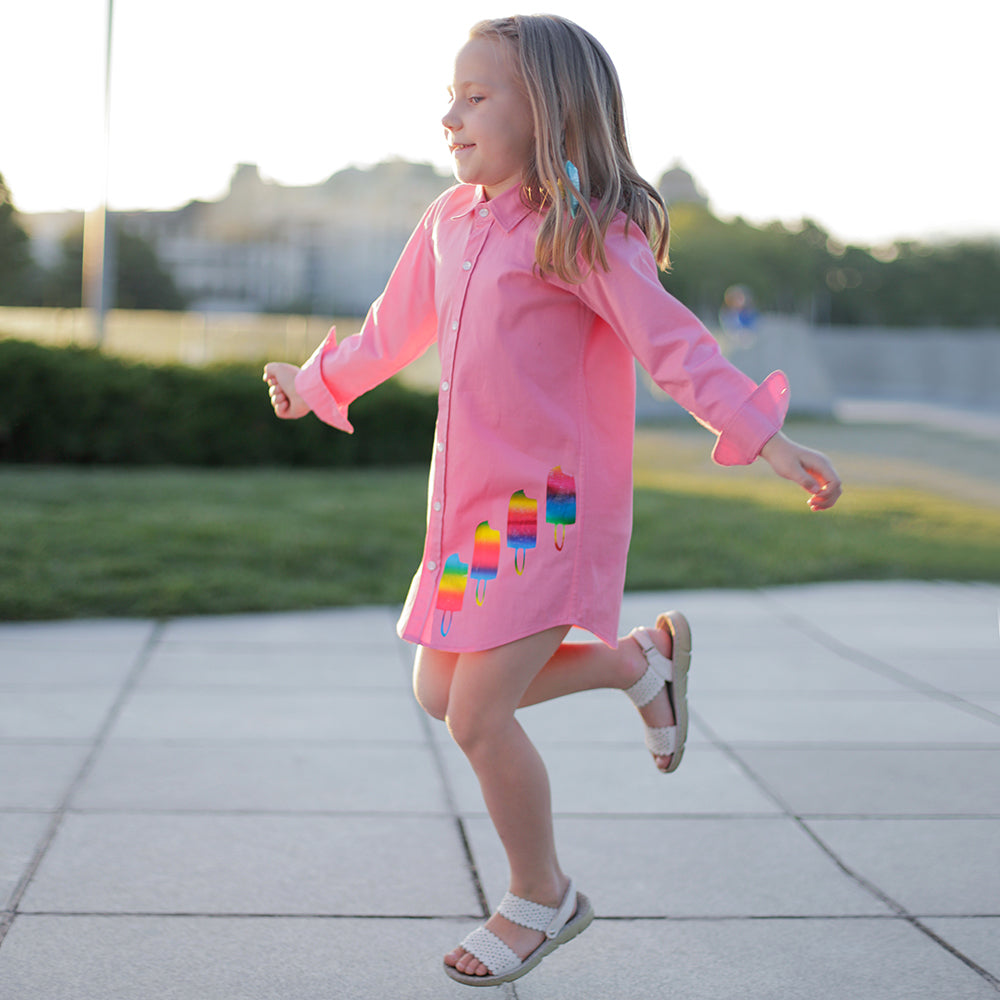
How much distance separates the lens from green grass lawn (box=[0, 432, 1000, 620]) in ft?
21.2

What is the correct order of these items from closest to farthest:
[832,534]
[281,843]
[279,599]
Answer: [281,843] → [279,599] → [832,534]

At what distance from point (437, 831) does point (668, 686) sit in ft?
2.80

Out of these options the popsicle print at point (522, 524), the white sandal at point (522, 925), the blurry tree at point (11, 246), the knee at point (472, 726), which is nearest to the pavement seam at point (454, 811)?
the white sandal at point (522, 925)

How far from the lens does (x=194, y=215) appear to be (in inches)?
3017

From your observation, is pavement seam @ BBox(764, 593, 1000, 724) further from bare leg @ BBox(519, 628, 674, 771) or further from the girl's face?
the girl's face

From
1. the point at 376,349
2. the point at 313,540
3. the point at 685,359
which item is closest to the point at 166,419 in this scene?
the point at 313,540

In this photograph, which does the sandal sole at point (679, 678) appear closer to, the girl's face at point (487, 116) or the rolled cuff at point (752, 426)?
the rolled cuff at point (752, 426)

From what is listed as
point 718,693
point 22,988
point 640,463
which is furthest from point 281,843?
point 640,463

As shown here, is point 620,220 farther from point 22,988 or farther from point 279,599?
point 279,599

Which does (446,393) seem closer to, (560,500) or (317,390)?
(560,500)

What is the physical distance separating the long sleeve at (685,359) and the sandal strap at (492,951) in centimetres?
95

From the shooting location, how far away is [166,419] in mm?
12383

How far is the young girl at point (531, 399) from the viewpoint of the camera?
7.38ft

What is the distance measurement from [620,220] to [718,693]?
9.43 ft
